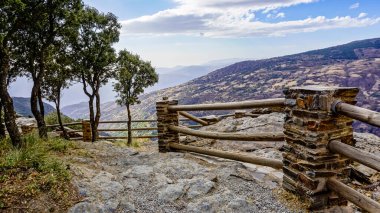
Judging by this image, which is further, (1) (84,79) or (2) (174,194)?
(1) (84,79)

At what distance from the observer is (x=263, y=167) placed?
6406 mm

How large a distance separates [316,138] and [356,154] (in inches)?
22.6

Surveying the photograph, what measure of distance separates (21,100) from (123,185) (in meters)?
178

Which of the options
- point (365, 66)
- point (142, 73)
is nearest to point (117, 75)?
point (142, 73)

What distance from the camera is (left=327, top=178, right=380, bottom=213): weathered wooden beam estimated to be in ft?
12.0

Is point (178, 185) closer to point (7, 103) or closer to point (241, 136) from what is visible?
point (241, 136)

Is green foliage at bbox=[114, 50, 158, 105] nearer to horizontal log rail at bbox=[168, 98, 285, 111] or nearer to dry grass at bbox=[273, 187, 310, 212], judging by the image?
horizontal log rail at bbox=[168, 98, 285, 111]

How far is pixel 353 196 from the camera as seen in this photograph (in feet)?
13.2

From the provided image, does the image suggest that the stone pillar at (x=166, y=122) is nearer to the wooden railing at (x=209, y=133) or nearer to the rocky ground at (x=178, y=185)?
the wooden railing at (x=209, y=133)

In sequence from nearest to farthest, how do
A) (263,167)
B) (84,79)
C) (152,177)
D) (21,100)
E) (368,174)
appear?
(152,177) < (263,167) < (368,174) < (84,79) < (21,100)

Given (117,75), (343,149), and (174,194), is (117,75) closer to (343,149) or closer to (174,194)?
(174,194)

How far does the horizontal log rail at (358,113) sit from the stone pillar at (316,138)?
0.12 m

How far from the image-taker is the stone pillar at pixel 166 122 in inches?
328

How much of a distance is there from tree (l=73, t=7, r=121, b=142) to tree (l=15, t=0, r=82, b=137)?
595 cm
